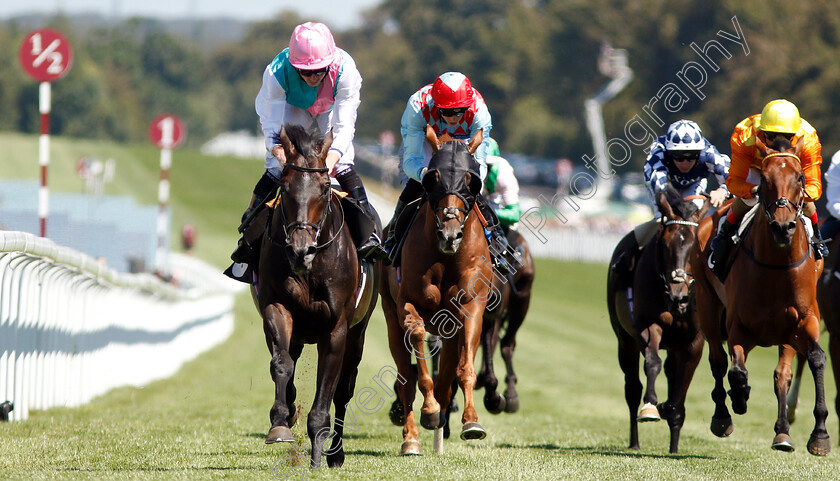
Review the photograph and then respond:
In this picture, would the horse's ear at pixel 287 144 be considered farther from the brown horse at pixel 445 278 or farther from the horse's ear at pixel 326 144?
the brown horse at pixel 445 278

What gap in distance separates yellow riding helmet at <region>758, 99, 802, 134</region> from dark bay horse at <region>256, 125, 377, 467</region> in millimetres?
2964

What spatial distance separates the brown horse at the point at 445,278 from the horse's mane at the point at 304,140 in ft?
3.17

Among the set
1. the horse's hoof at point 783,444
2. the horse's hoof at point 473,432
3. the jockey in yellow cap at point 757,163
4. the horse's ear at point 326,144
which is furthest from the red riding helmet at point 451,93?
the horse's hoof at point 783,444

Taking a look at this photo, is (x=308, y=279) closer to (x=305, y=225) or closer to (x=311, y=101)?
(x=305, y=225)

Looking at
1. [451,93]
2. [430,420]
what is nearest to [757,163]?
[451,93]

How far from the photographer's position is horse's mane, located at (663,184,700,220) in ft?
A: 31.6

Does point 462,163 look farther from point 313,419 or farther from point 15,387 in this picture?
point 15,387

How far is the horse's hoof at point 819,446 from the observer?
7.49 m

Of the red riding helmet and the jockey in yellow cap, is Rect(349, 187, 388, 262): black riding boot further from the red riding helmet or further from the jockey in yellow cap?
the jockey in yellow cap

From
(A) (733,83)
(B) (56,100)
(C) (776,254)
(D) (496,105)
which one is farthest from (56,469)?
(B) (56,100)

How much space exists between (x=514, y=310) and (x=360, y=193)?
14.9 feet

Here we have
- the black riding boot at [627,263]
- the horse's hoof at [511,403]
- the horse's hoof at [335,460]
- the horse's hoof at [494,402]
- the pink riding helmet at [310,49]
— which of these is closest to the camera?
the horse's hoof at [335,460]

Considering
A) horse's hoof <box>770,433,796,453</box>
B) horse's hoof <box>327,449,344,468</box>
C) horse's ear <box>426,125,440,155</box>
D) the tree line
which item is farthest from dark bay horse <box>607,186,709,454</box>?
the tree line

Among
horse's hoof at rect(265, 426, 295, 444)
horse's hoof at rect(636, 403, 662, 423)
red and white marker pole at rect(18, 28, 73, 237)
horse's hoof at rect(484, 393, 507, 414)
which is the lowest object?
horse's hoof at rect(265, 426, 295, 444)
